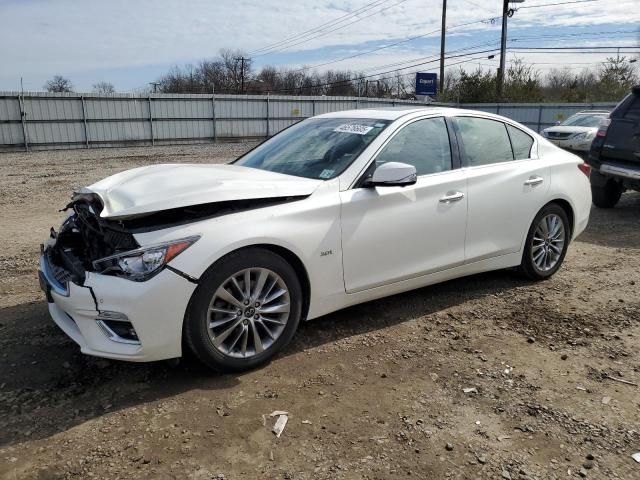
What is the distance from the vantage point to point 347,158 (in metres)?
3.93

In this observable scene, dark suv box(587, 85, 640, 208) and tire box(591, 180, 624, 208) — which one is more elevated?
dark suv box(587, 85, 640, 208)

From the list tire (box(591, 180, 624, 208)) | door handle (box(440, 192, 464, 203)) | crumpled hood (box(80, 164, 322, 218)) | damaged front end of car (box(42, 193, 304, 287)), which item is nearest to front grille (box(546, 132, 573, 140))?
tire (box(591, 180, 624, 208))

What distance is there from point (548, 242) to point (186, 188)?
352 cm

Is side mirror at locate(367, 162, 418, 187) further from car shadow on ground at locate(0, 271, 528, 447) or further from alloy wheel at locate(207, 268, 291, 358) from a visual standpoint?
car shadow on ground at locate(0, 271, 528, 447)

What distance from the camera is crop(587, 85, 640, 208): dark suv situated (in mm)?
7555

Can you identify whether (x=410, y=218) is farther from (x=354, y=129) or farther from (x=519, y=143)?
(x=519, y=143)

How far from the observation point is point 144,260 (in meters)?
3.00

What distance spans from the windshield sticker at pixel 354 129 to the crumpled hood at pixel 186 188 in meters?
0.68

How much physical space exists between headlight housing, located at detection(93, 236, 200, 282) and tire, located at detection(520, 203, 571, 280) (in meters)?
3.33

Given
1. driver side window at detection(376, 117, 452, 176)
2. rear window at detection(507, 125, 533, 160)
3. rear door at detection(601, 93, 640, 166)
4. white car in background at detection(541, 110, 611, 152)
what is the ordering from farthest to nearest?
white car in background at detection(541, 110, 611, 152)
rear door at detection(601, 93, 640, 166)
rear window at detection(507, 125, 533, 160)
driver side window at detection(376, 117, 452, 176)

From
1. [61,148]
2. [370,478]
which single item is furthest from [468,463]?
[61,148]

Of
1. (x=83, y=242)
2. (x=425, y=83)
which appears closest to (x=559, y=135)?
(x=83, y=242)

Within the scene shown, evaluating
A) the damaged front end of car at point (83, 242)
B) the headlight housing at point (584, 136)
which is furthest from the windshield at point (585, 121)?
the damaged front end of car at point (83, 242)

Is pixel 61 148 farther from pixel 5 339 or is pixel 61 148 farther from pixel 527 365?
pixel 527 365
